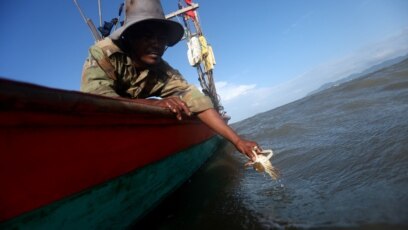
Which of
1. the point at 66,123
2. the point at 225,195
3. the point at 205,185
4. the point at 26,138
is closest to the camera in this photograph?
the point at 26,138

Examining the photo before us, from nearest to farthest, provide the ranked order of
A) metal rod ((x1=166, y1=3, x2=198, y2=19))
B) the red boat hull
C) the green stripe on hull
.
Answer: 1. the red boat hull
2. the green stripe on hull
3. metal rod ((x1=166, y1=3, x2=198, y2=19))

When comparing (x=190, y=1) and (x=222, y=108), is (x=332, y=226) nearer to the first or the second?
(x=222, y=108)

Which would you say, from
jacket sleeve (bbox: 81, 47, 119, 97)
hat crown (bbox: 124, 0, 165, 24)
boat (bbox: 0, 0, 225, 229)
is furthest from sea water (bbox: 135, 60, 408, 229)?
hat crown (bbox: 124, 0, 165, 24)

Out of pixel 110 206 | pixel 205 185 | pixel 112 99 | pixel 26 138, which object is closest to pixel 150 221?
pixel 110 206

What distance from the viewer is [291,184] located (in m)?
2.28

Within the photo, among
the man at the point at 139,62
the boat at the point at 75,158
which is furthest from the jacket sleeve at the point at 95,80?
the boat at the point at 75,158

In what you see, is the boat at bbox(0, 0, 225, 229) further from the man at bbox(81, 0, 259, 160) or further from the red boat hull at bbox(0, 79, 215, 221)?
the man at bbox(81, 0, 259, 160)

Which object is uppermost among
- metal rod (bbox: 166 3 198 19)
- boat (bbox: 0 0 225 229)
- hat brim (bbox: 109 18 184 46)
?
metal rod (bbox: 166 3 198 19)

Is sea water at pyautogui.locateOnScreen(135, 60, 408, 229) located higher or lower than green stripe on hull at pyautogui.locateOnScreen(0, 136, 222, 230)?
lower

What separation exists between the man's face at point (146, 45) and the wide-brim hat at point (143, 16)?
85 millimetres

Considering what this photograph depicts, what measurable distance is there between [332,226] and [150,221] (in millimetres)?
1391

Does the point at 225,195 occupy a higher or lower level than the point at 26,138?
lower

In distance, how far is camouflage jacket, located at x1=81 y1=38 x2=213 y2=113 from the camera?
231cm

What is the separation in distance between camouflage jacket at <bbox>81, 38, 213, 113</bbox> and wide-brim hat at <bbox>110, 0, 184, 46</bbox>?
0.20 metres
